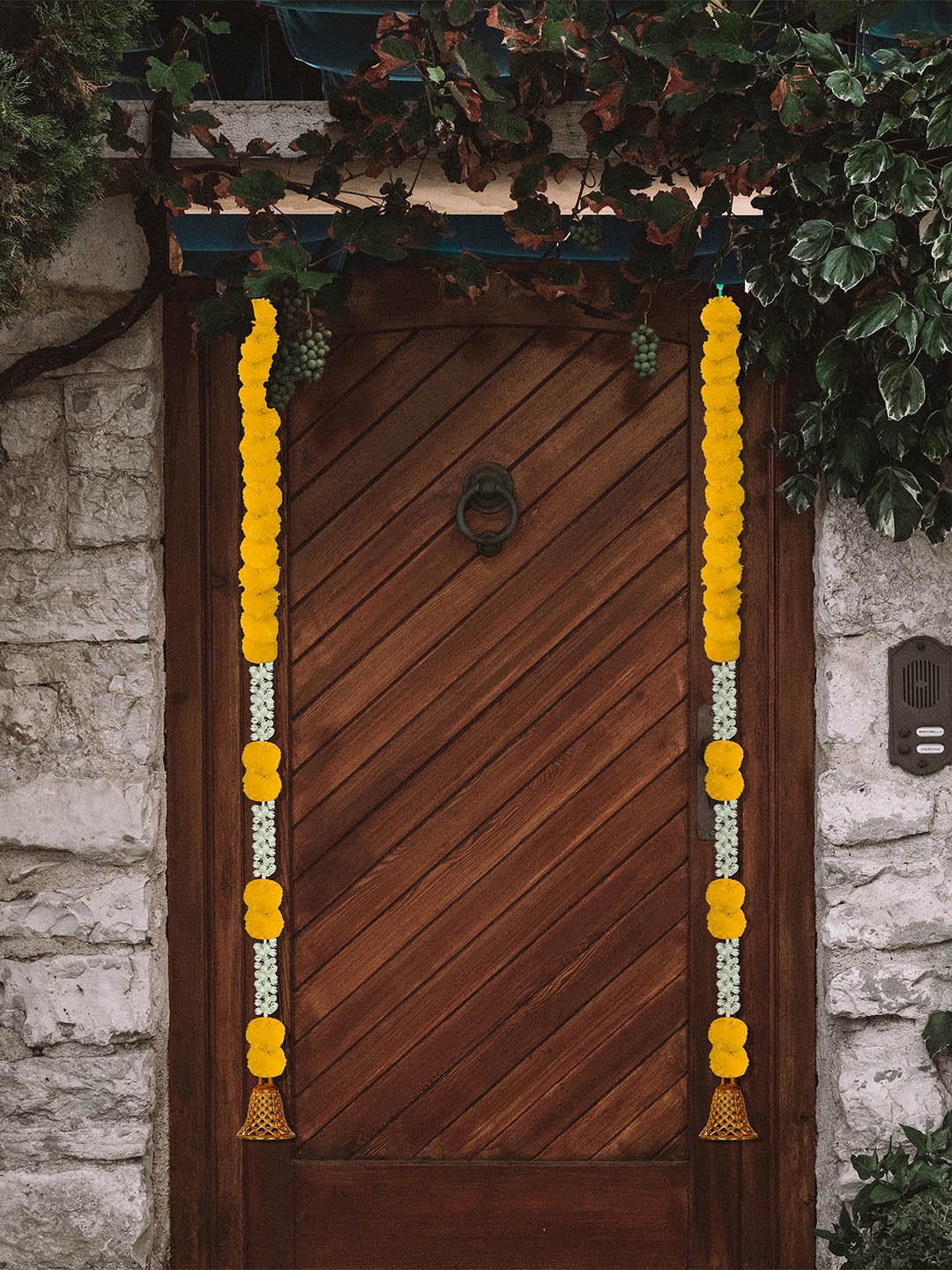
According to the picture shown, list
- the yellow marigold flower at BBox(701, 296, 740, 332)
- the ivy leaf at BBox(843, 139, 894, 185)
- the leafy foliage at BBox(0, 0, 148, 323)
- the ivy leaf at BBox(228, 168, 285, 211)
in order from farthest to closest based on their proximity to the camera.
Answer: the yellow marigold flower at BBox(701, 296, 740, 332) < the ivy leaf at BBox(228, 168, 285, 211) < the ivy leaf at BBox(843, 139, 894, 185) < the leafy foliage at BBox(0, 0, 148, 323)

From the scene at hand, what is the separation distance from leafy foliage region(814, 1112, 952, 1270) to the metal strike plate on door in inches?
30.7

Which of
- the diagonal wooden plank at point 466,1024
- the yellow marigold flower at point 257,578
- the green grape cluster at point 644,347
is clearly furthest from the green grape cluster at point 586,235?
the diagonal wooden plank at point 466,1024

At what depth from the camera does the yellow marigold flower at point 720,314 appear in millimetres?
2805

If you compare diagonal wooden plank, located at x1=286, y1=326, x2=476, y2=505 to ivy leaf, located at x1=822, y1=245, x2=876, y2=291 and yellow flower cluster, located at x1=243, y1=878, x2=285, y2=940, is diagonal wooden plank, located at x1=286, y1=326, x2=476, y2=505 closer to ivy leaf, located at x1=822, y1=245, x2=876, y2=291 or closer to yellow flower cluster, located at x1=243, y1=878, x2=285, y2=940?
ivy leaf, located at x1=822, y1=245, x2=876, y2=291

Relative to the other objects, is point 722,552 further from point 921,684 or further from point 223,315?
point 223,315

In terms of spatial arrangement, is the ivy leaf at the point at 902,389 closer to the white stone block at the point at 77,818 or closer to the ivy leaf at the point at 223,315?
the ivy leaf at the point at 223,315

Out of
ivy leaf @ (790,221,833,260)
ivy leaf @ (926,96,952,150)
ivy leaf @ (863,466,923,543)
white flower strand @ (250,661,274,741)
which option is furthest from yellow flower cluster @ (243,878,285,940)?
ivy leaf @ (926,96,952,150)

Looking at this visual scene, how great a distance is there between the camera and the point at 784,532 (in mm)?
2898

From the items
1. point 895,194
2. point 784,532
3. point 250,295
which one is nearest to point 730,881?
point 784,532

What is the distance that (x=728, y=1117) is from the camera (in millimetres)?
2846

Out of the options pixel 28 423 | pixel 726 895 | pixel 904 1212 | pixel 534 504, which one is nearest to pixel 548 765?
pixel 726 895

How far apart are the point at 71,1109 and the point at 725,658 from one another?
1835 millimetres

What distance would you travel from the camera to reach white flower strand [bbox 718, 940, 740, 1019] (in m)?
2.87

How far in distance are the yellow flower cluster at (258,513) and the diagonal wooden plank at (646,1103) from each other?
53.2 inches
